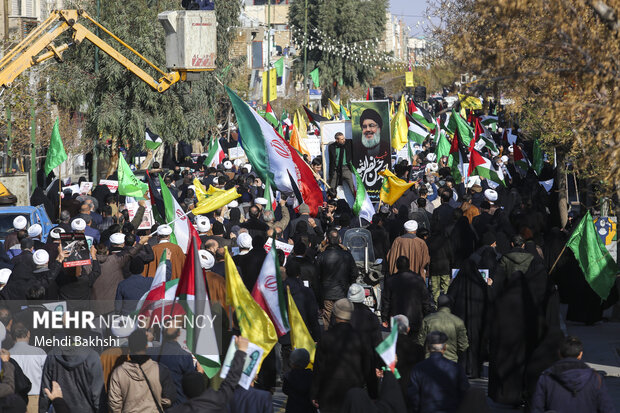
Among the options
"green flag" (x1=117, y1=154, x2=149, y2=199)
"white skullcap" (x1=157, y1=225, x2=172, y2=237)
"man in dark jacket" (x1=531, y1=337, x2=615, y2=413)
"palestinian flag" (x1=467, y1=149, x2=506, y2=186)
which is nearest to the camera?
"man in dark jacket" (x1=531, y1=337, x2=615, y2=413)

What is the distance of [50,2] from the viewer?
45.1m

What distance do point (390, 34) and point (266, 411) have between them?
17214 cm

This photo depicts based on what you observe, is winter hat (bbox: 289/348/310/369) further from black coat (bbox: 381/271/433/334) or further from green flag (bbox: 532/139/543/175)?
green flag (bbox: 532/139/543/175)

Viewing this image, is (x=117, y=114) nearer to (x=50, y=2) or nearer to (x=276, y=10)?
(x=50, y=2)

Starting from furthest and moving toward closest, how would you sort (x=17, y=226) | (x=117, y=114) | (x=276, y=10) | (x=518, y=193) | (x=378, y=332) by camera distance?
(x=276, y=10) → (x=117, y=114) → (x=518, y=193) → (x=17, y=226) → (x=378, y=332)

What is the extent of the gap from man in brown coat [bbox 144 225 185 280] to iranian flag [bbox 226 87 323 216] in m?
2.66

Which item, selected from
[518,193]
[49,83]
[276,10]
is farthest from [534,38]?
[276,10]

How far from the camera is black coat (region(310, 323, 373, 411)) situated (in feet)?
27.4

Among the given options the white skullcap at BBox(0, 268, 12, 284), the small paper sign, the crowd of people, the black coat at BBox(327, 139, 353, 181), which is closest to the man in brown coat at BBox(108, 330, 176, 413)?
the crowd of people

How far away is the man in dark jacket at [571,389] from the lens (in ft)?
25.1

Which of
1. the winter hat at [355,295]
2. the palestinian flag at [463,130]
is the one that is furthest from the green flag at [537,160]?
the winter hat at [355,295]

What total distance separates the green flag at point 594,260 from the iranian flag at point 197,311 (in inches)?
239

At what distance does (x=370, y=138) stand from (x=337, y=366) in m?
11.4

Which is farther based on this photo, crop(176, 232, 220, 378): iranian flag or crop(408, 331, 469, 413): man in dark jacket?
crop(176, 232, 220, 378): iranian flag
